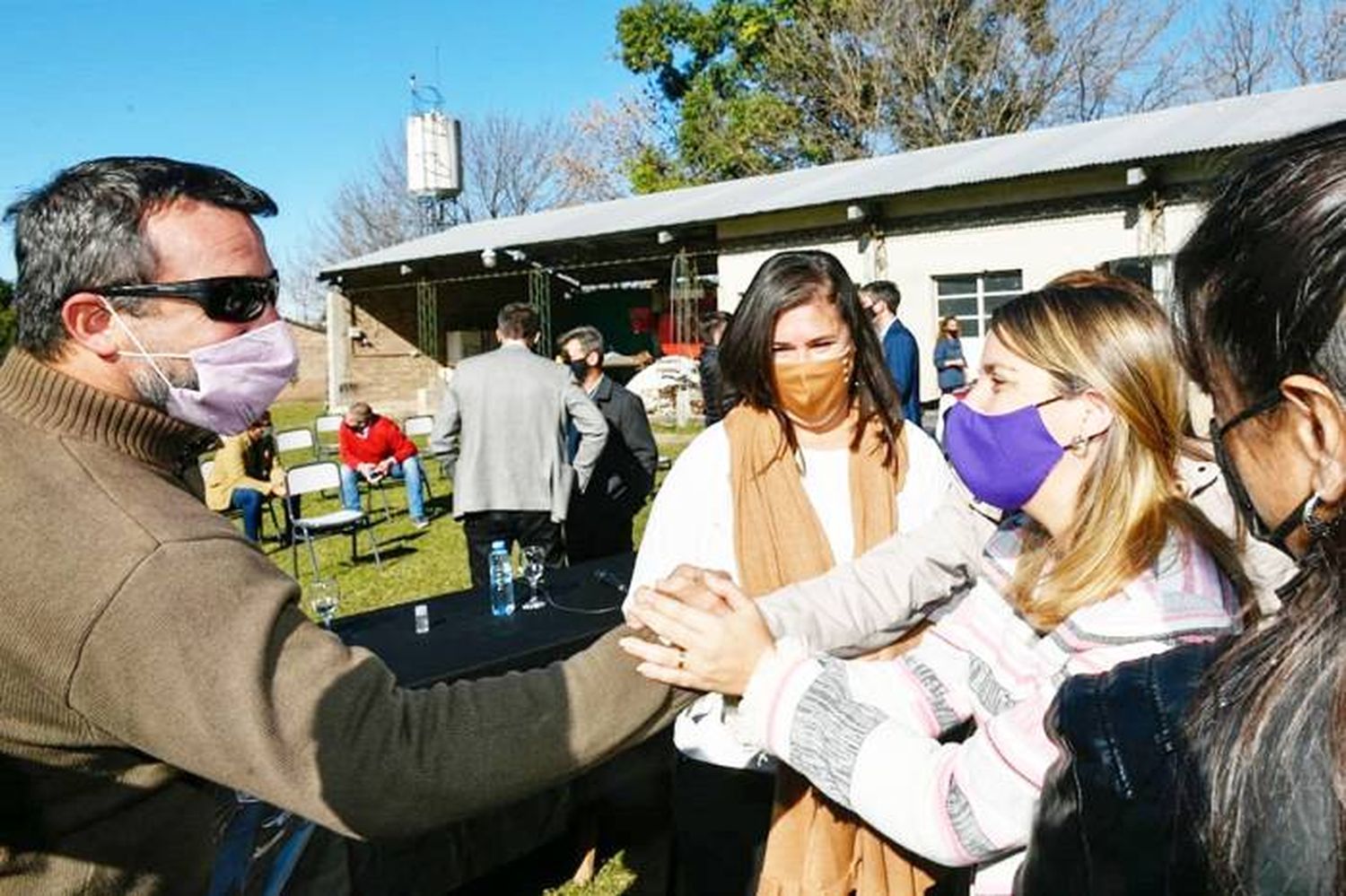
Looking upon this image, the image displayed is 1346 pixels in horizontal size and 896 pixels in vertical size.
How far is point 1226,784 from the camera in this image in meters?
0.81

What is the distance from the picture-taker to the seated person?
8.49 metres

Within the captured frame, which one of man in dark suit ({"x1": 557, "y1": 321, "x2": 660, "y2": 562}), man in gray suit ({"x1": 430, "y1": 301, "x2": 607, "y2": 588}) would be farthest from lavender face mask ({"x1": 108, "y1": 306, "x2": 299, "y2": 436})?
man in dark suit ({"x1": 557, "y1": 321, "x2": 660, "y2": 562})

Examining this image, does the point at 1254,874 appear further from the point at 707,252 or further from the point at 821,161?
the point at 821,161

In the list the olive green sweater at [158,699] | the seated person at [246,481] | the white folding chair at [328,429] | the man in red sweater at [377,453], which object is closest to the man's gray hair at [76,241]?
the olive green sweater at [158,699]

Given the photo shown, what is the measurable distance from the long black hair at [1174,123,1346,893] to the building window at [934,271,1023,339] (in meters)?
13.5

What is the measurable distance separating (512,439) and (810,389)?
3.41 m

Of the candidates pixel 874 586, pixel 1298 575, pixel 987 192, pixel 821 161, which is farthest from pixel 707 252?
pixel 1298 575

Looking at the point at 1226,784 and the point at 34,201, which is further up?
the point at 34,201

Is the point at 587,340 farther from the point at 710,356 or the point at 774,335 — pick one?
the point at 774,335

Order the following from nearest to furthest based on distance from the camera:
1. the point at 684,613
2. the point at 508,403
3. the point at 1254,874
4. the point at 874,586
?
the point at 1254,874
the point at 684,613
the point at 874,586
the point at 508,403

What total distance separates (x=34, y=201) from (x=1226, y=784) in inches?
65.2

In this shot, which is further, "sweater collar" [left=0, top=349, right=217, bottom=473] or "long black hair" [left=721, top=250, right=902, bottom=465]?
"long black hair" [left=721, top=250, right=902, bottom=465]

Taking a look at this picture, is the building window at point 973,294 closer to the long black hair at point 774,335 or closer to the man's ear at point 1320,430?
the long black hair at point 774,335

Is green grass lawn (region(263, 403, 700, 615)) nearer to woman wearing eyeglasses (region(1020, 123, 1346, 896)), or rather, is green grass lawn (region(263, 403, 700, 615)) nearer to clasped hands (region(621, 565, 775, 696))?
clasped hands (region(621, 565, 775, 696))
